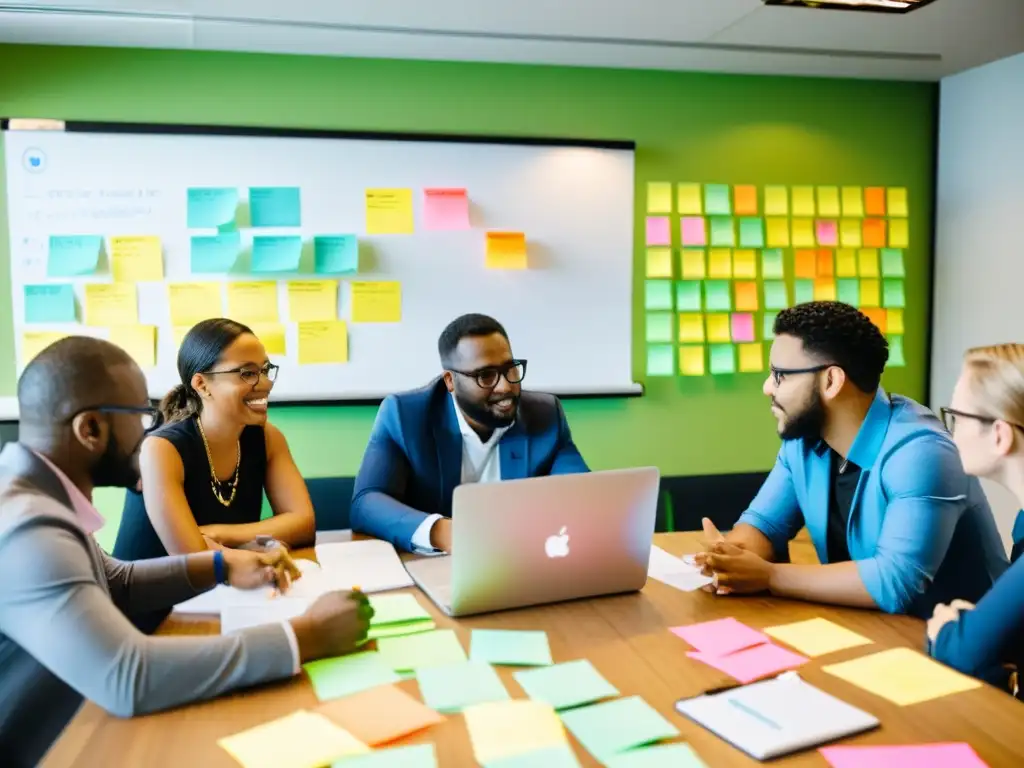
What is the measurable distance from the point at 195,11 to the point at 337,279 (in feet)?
3.24

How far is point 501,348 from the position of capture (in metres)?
2.23

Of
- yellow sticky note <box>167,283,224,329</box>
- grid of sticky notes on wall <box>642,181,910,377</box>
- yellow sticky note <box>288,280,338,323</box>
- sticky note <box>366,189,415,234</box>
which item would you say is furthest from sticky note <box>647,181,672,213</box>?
yellow sticky note <box>167,283,224,329</box>

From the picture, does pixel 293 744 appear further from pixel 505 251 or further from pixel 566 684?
pixel 505 251

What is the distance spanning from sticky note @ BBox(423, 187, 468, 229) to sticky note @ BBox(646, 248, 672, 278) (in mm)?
764

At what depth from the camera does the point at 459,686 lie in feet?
4.11

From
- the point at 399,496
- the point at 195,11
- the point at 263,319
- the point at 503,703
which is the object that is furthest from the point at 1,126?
the point at 503,703

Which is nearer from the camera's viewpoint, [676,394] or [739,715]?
[739,715]

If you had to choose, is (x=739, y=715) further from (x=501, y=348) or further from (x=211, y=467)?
(x=211, y=467)

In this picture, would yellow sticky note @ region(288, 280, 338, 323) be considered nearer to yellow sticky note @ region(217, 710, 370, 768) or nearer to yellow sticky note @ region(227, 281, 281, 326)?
yellow sticky note @ region(227, 281, 281, 326)

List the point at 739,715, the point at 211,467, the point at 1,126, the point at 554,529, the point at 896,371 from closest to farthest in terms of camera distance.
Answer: the point at 739,715 → the point at 554,529 → the point at 211,467 → the point at 1,126 → the point at 896,371

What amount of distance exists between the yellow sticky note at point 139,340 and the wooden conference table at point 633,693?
5.83 feet

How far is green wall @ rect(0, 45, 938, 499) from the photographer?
117 inches

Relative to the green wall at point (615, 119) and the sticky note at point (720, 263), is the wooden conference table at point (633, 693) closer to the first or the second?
the green wall at point (615, 119)

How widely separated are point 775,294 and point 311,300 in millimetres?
1882
